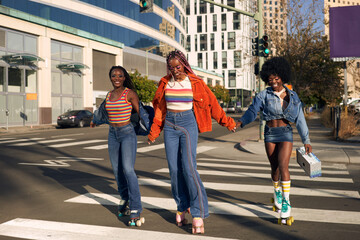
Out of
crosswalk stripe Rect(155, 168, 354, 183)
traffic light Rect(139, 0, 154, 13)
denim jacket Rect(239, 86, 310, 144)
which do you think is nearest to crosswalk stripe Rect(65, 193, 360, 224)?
denim jacket Rect(239, 86, 310, 144)

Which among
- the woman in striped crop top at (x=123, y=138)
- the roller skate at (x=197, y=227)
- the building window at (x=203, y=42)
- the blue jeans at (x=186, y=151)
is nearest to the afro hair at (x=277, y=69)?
the blue jeans at (x=186, y=151)

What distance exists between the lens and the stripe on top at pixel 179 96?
4.20 meters

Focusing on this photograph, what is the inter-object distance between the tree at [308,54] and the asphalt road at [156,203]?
20.8 metres

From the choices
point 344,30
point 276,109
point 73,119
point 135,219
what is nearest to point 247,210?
point 276,109

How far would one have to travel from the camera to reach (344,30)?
18.4 meters

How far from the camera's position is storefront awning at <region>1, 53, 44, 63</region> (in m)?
28.4

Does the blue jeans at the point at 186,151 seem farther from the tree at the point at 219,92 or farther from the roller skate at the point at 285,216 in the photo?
the tree at the point at 219,92

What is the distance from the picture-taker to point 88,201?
5.59 metres

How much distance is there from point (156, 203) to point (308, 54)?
1032 inches

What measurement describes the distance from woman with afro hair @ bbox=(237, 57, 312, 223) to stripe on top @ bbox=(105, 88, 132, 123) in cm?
138

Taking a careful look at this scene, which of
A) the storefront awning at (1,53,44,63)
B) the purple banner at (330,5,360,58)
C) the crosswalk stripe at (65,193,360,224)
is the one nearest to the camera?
the crosswalk stripe at (65,193,360,224)

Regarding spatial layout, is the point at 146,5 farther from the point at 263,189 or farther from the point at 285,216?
the point at 285,216

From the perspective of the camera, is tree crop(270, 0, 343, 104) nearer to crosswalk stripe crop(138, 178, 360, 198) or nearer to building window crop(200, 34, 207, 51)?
crosswalk stripe crop(138, 178, 360, 198)

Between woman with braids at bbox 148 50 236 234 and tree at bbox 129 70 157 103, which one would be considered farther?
tree at bbox 129 70 157 103
